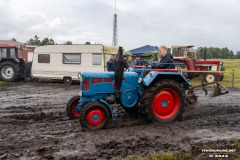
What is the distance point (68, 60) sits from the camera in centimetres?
1559

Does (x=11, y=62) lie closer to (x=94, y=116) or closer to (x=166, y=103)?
(x=94, y=116)

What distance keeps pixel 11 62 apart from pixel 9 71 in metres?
0.52

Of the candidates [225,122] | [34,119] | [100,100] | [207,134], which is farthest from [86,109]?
[225,122]

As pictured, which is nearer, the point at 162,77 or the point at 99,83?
the point at 99,83

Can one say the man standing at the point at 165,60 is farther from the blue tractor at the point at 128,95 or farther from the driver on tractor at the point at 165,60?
the blue tractor at the point at 128,95

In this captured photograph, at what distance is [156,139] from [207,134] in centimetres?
104

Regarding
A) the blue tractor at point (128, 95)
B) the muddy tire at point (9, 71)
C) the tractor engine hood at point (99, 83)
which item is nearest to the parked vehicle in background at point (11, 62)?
the muddy tire at point (9, 71)

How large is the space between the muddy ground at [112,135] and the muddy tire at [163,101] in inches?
8.2

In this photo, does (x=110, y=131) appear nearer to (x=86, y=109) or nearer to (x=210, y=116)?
(x=86, y=109)

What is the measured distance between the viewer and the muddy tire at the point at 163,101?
605cm

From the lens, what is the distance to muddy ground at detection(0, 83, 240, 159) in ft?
14.5

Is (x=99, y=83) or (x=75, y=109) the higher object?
(x=99, y=83)

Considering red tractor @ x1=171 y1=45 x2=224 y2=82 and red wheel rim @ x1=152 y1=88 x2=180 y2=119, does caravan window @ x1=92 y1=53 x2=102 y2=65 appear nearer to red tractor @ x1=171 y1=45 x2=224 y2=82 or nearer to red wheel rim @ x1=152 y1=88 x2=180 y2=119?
red tractor @ x1=171 y1=45 x2=224 y2=82

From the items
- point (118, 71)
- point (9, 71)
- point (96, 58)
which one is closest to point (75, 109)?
point (118, 71)
